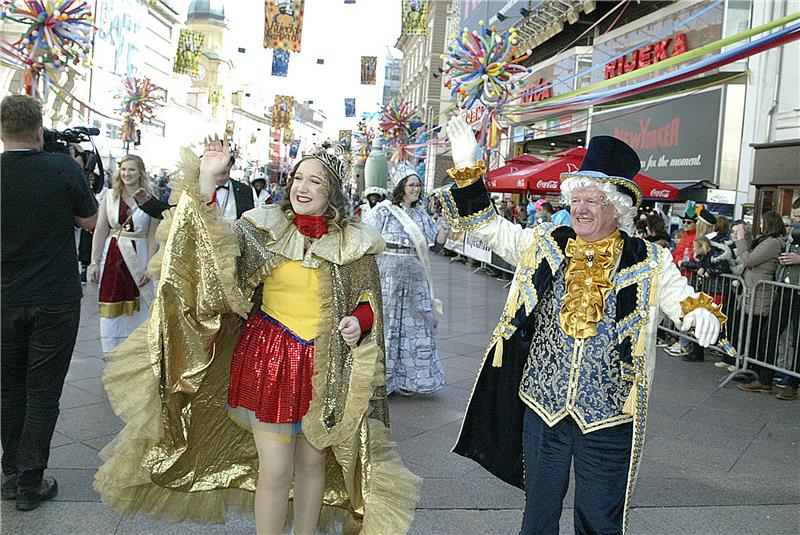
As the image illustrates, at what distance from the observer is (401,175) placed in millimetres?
6383

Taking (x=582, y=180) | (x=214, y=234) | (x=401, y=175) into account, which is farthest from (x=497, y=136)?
(x=214, y=234)

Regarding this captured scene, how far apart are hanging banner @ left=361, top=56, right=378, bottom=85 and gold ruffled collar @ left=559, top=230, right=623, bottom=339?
94.1 ft

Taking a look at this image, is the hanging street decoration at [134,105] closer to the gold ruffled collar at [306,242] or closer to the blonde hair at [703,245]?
the blonde hair at [703,245]

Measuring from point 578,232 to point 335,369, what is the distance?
1168 mm

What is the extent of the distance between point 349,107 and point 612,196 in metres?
36.5

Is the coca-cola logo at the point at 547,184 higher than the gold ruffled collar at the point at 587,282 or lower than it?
higher

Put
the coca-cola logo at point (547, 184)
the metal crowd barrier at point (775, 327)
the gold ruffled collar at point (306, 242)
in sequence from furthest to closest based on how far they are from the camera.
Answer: the coca-cola logo at point (547, 184)
the metal crowd barrier at point (775, 327)
the gold ruffled collar at point (306, 242)

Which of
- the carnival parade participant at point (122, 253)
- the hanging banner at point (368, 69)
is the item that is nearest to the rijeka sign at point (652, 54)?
the carnival parade participant at point (122, 253)

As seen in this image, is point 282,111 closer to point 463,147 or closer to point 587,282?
point 463,147

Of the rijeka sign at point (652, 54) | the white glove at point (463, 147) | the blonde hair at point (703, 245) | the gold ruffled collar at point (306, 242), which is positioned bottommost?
the gold ruffled collar at point (306, 242)

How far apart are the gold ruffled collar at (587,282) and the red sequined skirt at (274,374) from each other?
1.08 m

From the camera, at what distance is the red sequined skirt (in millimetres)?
2875

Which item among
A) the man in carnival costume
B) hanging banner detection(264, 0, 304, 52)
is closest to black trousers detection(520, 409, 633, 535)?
the man in carnival costume

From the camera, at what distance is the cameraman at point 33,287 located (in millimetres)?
3480
